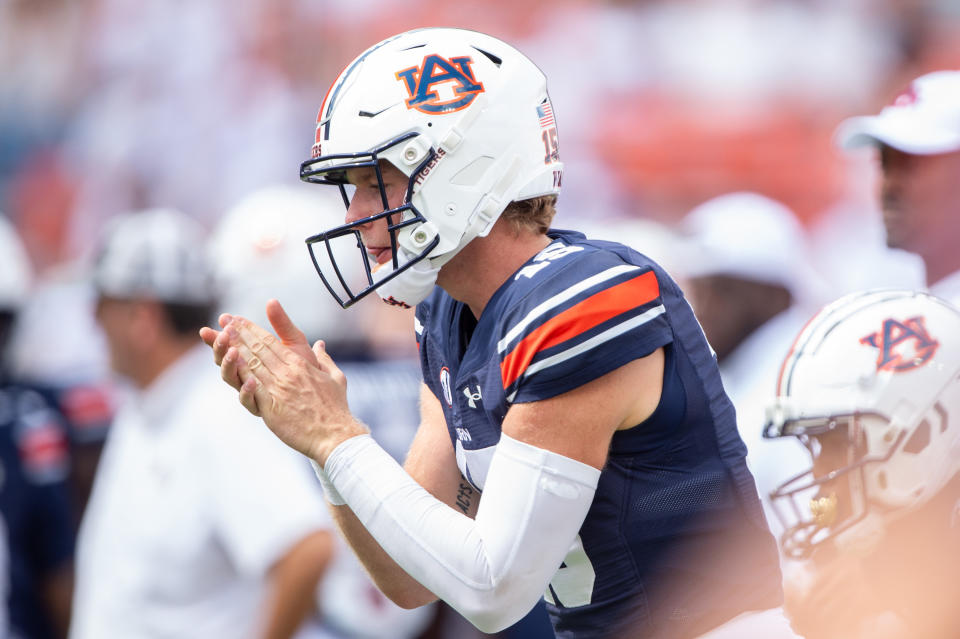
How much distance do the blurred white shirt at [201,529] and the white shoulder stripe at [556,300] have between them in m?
1.71

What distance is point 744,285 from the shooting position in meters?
4.89

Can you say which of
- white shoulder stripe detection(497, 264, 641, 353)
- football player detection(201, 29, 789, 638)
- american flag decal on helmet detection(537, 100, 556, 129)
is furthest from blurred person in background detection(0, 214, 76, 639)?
white shoulder stripe detection(497, 264, 641, 353)

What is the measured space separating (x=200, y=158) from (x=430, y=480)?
7213mm

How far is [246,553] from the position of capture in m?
3.43

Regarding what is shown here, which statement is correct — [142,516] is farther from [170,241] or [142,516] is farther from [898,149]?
[898,149]

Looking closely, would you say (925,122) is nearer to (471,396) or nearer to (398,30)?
(471,396)

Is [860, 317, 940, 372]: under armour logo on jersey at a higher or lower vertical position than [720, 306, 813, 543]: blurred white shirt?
higher

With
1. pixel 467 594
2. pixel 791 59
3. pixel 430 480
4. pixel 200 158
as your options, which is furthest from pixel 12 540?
pixel 791 59

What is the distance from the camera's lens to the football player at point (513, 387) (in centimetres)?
190

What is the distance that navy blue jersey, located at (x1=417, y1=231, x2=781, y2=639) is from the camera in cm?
193

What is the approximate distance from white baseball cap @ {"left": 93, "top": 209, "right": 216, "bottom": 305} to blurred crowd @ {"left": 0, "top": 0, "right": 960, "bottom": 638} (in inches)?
77.2

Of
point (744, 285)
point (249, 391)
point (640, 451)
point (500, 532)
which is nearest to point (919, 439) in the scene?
point (640, 451)

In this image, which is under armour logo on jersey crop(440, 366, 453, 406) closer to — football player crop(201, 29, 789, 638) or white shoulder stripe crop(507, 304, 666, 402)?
football player crop(201, 29, 789, 638)

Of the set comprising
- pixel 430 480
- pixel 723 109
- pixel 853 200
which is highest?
pixel 430 480
